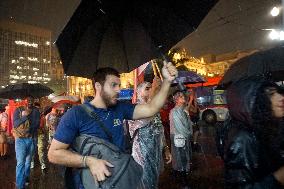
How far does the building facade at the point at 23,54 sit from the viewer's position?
142m

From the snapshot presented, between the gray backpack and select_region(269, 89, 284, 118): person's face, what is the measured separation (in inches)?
49.2

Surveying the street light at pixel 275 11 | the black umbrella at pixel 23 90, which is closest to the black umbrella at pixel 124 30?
the black umbrella at pixel 23 90

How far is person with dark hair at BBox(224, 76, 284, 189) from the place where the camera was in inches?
86.9

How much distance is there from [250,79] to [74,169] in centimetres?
169

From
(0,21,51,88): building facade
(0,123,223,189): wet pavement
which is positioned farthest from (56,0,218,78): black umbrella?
(0,21,51,88): building facade

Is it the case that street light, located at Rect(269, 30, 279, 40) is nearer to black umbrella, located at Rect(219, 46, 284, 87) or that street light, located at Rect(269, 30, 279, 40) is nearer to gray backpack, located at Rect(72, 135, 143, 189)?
black umbrella, located at Rect(219, 46, 284, 87)

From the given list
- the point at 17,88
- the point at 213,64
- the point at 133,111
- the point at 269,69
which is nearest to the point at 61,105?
the point at 17,88

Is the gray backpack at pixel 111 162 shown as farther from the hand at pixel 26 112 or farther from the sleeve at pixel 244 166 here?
the hand at pixel 26 112

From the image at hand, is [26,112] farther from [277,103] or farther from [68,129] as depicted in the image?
[277,103]

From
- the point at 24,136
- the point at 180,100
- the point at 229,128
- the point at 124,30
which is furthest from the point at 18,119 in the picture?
the point at 229,128

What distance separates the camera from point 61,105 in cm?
1252

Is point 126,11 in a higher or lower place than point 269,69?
higher

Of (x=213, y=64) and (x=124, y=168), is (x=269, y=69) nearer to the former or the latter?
(x=124, y=168)

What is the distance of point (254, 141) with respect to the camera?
227cm
